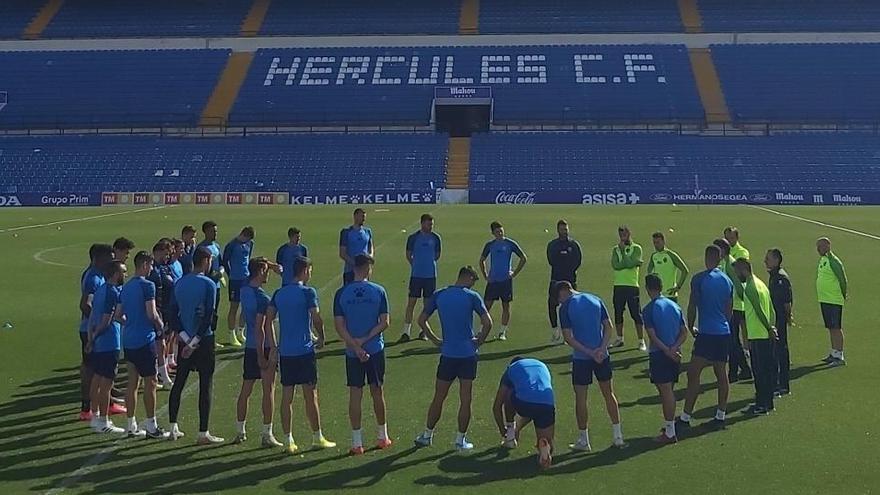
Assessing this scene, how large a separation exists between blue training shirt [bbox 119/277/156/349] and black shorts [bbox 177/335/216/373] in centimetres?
40

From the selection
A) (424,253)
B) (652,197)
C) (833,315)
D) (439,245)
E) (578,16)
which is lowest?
(833,315)

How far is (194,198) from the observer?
52688 mm

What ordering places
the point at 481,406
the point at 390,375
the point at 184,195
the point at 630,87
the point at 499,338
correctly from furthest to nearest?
the point at 630,87 → the point at 184,195 → the point at 499,338 → the point at 390,375 → the point at 481,406

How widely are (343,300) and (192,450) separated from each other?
88.2 inches

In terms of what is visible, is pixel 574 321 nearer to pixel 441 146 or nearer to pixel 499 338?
pixel 499 338

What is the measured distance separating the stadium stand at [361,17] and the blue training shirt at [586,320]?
62.6m

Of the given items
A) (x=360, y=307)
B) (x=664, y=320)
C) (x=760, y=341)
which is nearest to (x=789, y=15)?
(x=760, y=341)

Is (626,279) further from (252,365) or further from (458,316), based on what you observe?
(252,365)

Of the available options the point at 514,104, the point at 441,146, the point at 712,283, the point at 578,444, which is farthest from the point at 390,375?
the point at 514,104

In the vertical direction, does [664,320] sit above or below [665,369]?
above

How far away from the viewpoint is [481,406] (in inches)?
433

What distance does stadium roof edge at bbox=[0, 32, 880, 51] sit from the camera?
67.0m

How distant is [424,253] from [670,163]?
43.0 metres

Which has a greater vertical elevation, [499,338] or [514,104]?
[514,104]
